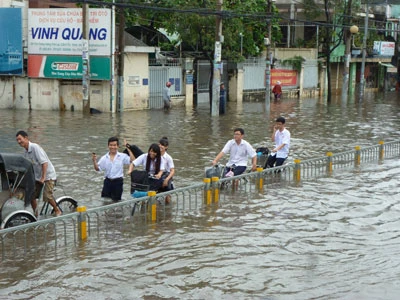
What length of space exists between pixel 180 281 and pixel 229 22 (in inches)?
1162

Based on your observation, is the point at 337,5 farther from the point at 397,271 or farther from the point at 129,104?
the point at 397,271

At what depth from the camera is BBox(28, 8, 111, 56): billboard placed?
3036 centimetres

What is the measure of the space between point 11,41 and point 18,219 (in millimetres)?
23638

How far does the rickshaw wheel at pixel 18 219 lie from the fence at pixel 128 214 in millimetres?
231

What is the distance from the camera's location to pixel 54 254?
31.1 feet

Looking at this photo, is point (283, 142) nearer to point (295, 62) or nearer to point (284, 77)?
point (284, 77)

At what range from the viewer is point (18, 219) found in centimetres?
1001

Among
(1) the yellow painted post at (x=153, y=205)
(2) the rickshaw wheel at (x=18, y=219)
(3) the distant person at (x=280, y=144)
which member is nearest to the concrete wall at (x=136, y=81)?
(3) the distant person at (x=280, y=144)

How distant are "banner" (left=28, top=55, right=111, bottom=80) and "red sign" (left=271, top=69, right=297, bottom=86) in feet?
61.4

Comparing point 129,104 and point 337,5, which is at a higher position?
point 337,5

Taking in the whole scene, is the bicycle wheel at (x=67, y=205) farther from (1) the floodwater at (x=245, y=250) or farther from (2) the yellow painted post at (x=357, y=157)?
(2) the yellow painted post at (x=357, y=157)

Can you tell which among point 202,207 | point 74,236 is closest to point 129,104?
point 202,207

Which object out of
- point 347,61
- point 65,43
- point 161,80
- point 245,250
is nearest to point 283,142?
point 245,250

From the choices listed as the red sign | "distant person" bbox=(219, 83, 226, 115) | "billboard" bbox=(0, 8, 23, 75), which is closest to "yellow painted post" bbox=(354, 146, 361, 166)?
"distant person" bbox=(219, 83, 226, 115)
